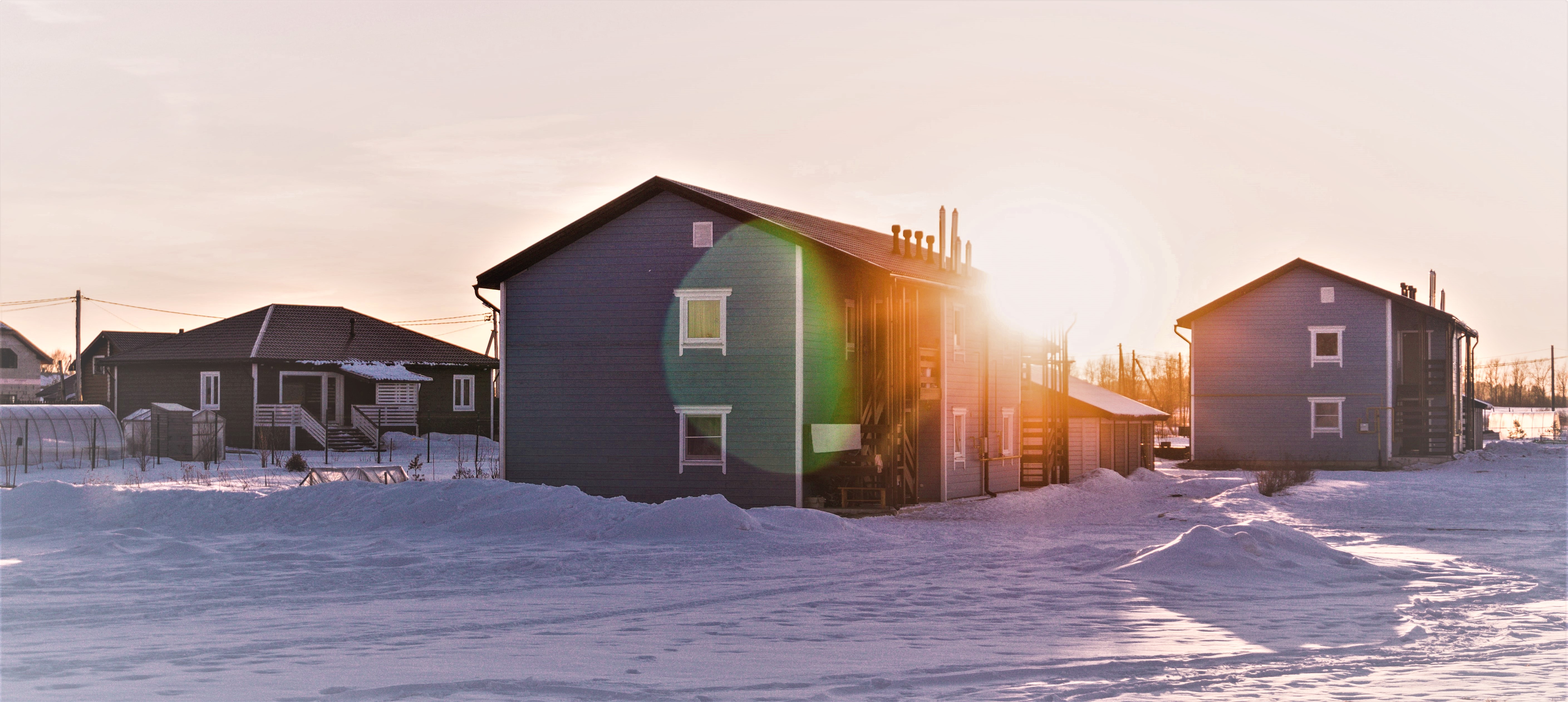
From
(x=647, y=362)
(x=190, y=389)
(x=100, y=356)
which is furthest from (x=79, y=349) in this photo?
(x=647, y=362)

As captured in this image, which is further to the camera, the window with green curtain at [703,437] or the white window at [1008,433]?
the white window at [1008,433]

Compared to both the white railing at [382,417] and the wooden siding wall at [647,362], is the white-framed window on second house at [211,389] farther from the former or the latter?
the wooden siding wall at [647,362]

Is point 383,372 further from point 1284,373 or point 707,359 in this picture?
point 1284,373

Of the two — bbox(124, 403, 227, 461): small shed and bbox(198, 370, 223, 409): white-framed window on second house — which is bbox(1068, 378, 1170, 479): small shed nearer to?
bbox(124, 403, 227, 461): small shed

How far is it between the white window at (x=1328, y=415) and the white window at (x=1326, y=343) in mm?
1387

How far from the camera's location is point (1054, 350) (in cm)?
4050

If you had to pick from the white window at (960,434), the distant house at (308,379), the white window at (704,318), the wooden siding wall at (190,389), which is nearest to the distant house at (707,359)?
the white window at (704,318)

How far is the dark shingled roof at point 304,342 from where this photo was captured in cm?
5356

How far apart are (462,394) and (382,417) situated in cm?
548

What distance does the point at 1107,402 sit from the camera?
151ft

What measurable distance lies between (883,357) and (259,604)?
17.9 m

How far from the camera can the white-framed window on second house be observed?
53.1m

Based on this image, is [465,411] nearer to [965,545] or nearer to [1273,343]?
[1273,343]

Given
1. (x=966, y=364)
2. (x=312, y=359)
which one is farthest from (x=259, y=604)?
(x=312, y=359)
